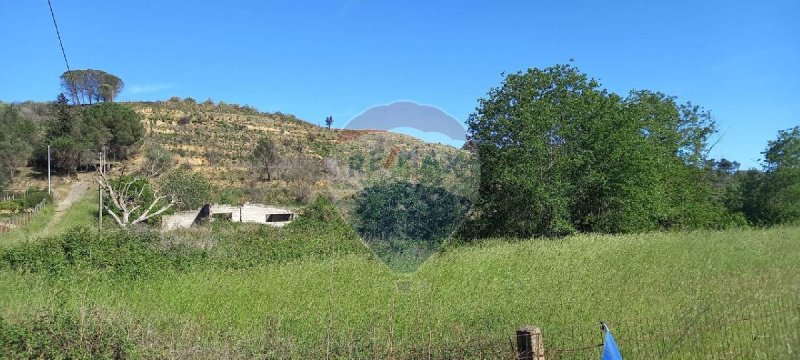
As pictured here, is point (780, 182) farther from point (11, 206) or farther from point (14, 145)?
point (14, 145)

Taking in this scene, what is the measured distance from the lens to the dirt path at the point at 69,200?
30.0 meters

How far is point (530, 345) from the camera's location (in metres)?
3.65

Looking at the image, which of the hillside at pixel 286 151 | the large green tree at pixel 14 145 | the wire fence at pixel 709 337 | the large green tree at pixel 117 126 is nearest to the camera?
the wire fence at pixel 709 337

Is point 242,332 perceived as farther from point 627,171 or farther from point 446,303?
point 627,171

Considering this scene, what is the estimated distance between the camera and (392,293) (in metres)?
8.69

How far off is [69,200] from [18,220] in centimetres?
1154

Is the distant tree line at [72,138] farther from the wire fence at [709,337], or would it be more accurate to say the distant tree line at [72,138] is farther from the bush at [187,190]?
the wire fence at [709,337]

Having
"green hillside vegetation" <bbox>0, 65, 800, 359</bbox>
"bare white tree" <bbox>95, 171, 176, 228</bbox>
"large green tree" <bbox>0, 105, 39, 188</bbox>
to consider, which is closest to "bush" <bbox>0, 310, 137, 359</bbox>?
"green hillside vegetation" <bbox>0, 65, 800, 359</bbox>

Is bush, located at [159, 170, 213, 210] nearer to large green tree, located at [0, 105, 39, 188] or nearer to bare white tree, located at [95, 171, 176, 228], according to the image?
bare white tree, located at [95, 171, 176, 228]

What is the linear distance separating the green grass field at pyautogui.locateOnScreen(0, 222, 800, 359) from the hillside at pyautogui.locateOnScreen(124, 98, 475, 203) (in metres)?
1.52

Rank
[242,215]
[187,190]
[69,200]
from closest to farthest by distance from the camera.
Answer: [242,215] → [187,190] → [69,200]

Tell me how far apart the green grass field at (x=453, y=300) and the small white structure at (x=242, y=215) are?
16.2 m

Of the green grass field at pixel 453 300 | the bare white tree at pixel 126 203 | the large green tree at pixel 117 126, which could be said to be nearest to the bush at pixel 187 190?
the bare white tree at pixel 126 203

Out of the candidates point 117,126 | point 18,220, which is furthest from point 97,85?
point 18,220
